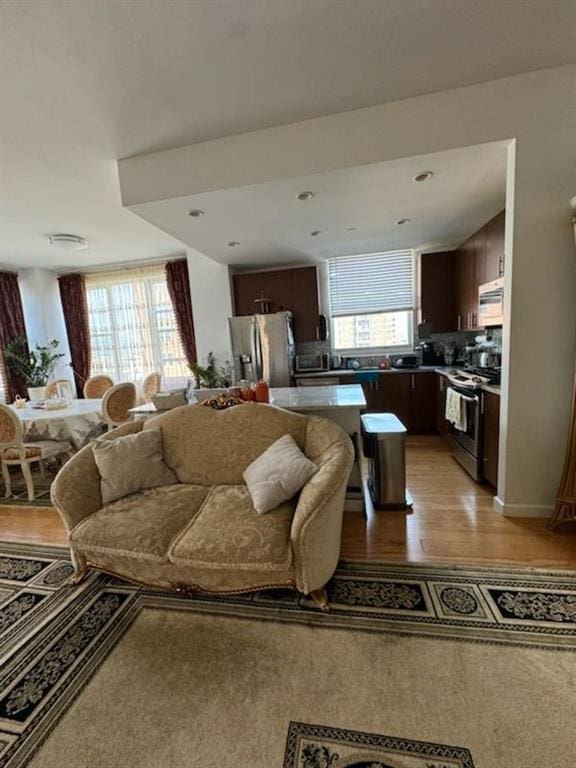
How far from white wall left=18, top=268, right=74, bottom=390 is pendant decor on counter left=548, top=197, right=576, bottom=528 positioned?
7.29 metres

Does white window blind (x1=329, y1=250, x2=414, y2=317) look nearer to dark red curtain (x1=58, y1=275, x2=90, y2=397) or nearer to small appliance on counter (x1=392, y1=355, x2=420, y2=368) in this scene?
small appliance on counter (x1=392, y1=355, x2=420, y2=368)

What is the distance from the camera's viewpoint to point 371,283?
5238mm

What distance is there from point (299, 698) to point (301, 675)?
88 millimetres

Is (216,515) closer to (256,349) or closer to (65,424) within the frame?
(65,424)

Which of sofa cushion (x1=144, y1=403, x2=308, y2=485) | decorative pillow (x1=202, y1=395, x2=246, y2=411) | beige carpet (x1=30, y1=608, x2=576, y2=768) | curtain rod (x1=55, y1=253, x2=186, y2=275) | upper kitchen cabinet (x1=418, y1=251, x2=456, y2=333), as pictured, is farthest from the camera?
curtain rod (x1=55, y1=253, x2=186, y2=275)

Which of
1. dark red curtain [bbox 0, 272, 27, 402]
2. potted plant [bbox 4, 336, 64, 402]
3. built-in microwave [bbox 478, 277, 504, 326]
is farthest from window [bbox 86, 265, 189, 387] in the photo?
built-in microwave [bbox 478, 277, 504, 326]

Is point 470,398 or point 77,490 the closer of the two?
point 77,490

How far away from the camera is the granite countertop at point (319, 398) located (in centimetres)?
259

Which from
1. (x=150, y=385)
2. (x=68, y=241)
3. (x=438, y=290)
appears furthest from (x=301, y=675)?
(x=68, y=241)

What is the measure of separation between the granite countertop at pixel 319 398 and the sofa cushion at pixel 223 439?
36 cm

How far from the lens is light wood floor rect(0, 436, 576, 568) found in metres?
2.10

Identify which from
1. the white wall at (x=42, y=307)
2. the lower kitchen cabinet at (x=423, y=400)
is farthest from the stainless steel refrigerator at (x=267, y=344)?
the white wall at (x=42, y=307)

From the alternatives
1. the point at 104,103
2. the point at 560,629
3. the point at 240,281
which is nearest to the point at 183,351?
the point at 240,281

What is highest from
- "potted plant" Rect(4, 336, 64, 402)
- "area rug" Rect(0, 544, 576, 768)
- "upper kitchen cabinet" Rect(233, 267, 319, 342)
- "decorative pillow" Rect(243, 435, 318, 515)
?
"upper kitchen cabinet" Rect(233, 267, 319, 342)
